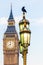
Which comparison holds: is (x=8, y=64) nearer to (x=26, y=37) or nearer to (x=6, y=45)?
(x=6, y=45)

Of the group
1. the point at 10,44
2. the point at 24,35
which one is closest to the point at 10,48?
the point at 10,44

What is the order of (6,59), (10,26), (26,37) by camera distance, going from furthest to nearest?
(10,26) → (6,59) → (26,37)

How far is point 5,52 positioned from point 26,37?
89965mm

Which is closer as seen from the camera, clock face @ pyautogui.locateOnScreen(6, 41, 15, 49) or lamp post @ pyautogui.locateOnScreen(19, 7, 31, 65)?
lamp post @ pyautogui.locateOnScreen(19, 7, 31, 65)

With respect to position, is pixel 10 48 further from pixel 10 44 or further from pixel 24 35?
pixel 24 35

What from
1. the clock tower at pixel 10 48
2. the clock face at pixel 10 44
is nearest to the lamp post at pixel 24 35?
the clock tower at pixel 10 48

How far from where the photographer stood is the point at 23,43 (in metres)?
11.6

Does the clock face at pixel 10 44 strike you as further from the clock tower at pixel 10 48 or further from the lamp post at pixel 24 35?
the lamp post at pixel 24 35

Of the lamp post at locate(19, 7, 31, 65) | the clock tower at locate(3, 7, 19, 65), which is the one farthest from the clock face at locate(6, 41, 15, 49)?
the lamp post at locate(19, 7, 31, 65)

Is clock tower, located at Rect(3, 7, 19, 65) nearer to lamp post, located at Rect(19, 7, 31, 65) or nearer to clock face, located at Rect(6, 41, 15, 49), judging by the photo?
clock face, located at Rect(6, 41, 15, 49)

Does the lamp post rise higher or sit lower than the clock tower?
higher

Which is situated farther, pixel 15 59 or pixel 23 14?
pixel 15 59

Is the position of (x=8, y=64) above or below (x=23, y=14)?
below

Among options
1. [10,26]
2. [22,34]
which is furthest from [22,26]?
[10,26]
